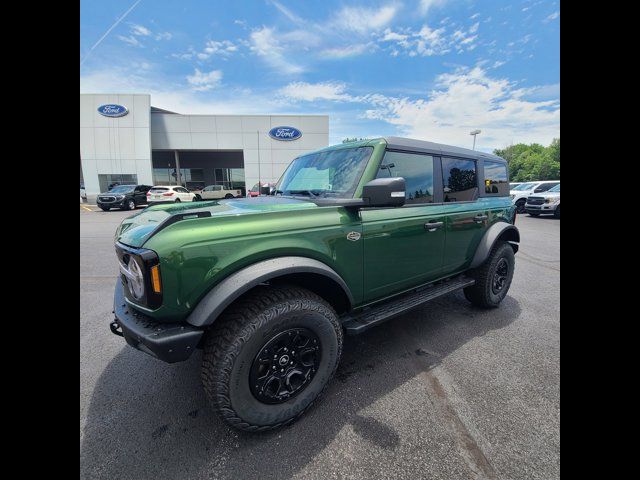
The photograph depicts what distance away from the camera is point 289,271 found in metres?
1.78

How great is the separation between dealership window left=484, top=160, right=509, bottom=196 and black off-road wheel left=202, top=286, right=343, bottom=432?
303 cm

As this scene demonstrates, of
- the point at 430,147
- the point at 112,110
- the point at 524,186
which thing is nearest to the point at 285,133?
the point at 112,110

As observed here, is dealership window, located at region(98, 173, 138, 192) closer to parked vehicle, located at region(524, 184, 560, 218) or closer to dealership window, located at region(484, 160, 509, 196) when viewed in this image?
dealership window, located at region(484, 160, 509, 196)

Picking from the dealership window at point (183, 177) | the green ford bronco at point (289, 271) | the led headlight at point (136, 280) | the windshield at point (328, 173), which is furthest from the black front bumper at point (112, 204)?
the led headlight at point (136, 280)

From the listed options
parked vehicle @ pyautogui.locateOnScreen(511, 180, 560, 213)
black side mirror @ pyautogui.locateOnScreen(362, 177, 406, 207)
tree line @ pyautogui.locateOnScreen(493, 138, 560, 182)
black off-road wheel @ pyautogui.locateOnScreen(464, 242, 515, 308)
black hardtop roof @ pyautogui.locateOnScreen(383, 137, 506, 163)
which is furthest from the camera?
tree line @ pyautogui.locateOnScreen(493, 138, 560, 182)

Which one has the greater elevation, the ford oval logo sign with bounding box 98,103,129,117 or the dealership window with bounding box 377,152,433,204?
the ford oval logo sign with bounding box 98,103,129,117

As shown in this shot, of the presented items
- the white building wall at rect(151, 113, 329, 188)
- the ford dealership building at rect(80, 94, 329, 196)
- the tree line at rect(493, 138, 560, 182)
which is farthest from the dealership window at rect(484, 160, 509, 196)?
the tree line at rect(493, 138, 560, 182)

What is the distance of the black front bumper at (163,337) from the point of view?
150 cm

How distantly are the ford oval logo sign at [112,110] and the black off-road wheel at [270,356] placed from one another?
3108 centimetres

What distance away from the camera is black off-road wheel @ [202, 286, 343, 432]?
5.43 ft

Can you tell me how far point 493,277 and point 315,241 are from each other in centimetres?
286
